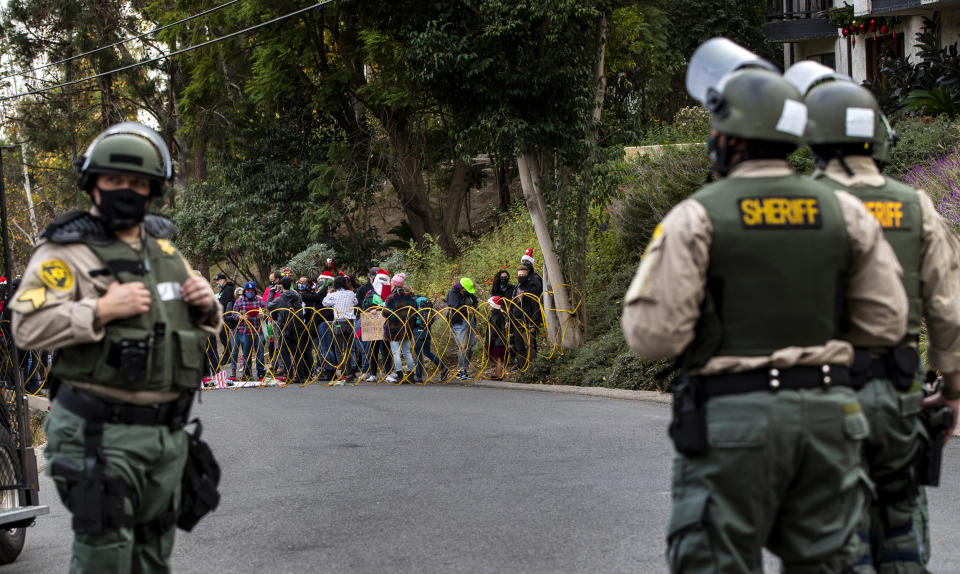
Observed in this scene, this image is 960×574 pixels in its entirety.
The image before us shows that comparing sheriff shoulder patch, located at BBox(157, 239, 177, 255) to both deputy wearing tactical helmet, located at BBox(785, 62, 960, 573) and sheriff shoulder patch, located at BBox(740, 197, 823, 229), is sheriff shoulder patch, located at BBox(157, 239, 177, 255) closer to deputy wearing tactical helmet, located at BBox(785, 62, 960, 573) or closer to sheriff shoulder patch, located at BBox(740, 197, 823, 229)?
sheriff shoulder patch, located at BBox(740, 197, 823, 229)

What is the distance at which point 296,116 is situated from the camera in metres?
30.6

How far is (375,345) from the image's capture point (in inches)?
746

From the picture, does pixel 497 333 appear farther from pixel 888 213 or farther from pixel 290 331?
pixel 888 213

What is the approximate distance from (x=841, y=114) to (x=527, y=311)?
547 inches

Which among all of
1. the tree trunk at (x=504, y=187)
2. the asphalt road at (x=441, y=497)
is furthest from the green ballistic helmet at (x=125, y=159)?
the tree trunk at (x=504, y=187)

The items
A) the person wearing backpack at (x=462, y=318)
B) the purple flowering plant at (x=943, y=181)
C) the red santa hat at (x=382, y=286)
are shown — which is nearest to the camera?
the purple flowering plant at (x=943, y=181)

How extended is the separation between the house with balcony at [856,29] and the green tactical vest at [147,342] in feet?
67.6

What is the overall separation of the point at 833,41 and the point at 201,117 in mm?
19082

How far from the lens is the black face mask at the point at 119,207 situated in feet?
13.7

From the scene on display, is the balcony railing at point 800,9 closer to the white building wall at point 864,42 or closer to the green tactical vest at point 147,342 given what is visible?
the white building wall at point 864,42

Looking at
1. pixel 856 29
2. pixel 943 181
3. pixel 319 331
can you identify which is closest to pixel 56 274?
pixel 943 181

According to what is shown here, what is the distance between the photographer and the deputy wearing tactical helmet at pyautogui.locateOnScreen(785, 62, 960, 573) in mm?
4170

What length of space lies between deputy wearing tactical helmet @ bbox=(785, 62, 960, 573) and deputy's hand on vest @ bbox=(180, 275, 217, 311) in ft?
7.94

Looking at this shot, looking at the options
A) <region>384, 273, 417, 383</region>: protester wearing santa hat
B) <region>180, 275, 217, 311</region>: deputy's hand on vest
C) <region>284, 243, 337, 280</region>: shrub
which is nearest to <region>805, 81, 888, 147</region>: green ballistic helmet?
<region>180, 275, 217, 311</region>: deputy's hand on vest
